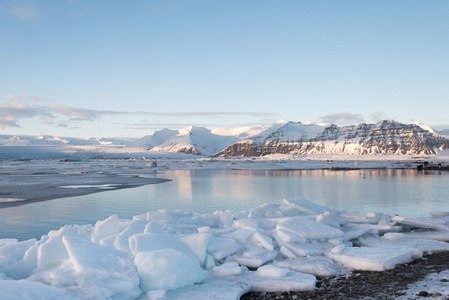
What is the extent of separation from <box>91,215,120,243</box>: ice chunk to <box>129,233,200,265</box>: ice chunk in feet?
2.93

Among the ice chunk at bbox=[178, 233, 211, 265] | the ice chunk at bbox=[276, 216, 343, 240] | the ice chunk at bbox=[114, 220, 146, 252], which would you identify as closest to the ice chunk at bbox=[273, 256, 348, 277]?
the ice chunk at bbox=[276, 216, 343, 240]

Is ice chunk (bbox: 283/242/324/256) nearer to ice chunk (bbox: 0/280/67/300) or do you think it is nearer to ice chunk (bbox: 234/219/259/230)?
ice chunk (bbox: 234/219/259/230)

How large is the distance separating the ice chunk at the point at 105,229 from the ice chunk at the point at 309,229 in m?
2.53

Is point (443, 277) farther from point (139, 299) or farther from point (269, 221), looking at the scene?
point (139, 299)

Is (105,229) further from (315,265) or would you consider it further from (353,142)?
(353,142)

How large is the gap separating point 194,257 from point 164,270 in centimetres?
77

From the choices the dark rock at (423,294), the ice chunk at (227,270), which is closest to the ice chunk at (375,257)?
the dark rock at (423,294)

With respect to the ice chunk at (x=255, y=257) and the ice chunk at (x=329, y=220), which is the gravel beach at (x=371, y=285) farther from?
the ice chunk at (x=329, y=220)

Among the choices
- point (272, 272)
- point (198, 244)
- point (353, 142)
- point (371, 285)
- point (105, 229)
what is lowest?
point (371, 285)

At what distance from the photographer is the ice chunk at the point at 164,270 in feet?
12.8

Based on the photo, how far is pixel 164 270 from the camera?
3945mm

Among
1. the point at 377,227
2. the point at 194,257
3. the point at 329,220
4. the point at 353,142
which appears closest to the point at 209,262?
the point at 194,257

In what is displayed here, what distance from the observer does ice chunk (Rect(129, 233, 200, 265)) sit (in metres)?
4.48

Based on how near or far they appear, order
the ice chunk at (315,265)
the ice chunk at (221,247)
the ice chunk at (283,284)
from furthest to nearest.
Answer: the ice chunk at (221,247) < the ice chunk at (315,265) < the ice chunk at (283,284)
